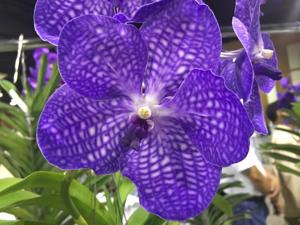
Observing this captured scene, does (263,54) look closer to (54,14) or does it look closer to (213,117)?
(213,117)

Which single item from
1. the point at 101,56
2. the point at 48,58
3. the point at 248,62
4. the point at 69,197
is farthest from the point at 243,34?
the point at 48,58

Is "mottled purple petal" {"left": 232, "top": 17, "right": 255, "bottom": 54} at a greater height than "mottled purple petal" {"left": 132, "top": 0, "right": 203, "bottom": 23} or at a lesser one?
lesser

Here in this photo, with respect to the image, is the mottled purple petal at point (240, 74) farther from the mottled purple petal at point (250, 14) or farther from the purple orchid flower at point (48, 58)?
the purple orchid flower at point (48, 58)

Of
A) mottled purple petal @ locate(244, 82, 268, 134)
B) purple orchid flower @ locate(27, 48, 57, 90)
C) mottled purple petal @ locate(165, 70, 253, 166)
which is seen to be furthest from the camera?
purple orchid flower @ locate(27, 48, 57, 90)

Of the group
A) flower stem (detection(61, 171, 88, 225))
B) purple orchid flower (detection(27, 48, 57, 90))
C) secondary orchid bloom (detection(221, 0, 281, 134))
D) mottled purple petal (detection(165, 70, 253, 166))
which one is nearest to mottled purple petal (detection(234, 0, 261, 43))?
secondary orchid bloom (detection(221, 0, 281, 134))

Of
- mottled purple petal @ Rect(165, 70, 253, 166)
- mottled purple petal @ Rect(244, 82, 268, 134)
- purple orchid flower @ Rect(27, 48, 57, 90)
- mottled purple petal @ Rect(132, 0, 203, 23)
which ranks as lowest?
purple orchid flower @ Rect(27, 48, 57, 90)

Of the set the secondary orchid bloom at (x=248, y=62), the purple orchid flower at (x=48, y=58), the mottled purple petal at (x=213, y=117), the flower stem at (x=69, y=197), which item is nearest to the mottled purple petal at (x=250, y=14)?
the secondary orchid bloom at (x=248, y=62)

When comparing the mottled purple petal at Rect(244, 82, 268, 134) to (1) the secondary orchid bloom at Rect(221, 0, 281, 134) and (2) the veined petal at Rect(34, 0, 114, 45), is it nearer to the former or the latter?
(1) the secondary orchid bloom at Rect(221, 0, 281, 134)

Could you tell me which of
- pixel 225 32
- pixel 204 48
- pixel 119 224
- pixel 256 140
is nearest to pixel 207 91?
pixel 204 48
